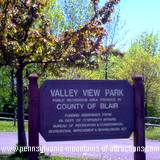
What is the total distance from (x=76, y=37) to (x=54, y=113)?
5.01m

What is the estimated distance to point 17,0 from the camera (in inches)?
488

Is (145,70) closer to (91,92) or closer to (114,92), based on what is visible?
(114,92)

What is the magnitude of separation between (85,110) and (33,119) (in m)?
0.86

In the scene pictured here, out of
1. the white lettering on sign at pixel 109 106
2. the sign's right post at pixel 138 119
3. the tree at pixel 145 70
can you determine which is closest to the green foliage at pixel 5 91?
the tree at pixel 145 70

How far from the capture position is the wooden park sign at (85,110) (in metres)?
7.92

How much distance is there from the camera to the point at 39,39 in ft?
40.8

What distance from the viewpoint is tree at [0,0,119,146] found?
1197 cm

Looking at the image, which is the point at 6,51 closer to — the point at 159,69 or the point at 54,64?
the point at 54,64

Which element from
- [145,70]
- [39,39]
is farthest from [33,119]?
[145,70]

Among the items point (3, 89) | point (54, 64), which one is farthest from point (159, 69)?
point (54, 64)

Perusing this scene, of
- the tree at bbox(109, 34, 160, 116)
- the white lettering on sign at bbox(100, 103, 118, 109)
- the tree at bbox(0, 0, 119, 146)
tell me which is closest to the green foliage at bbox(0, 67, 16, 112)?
the tree at bbox(109, 34, 160, 116)

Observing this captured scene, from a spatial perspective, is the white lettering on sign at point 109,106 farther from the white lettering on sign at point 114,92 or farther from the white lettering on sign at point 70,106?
the white lettering on sign at point 70,106

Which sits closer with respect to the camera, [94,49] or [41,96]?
[41,96]

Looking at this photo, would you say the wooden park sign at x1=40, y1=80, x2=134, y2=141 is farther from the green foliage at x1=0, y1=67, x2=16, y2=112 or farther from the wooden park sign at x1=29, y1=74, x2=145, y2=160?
the green foliage at x1=0, y1=67, x2=16, y2=112
